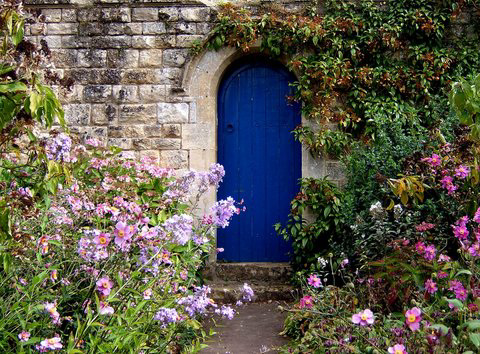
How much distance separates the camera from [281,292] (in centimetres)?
551

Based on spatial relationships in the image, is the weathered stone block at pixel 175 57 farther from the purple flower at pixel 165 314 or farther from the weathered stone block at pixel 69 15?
the purple flower at pixel 165 314

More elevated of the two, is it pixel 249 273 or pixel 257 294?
pixel 249 273

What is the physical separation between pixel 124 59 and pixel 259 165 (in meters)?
1.86

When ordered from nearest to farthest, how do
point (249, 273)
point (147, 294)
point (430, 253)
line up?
1. point (147, 294)
2. point (430, 253)
3. point (249, 273)

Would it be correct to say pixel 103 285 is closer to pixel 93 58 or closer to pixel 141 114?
pixel 141 114

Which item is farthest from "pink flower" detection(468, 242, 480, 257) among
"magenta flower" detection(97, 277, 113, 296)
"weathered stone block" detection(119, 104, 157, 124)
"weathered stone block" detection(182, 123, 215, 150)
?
"weathered stone block" detection(119, 104, 157, 124)

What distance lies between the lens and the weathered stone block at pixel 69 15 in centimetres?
616

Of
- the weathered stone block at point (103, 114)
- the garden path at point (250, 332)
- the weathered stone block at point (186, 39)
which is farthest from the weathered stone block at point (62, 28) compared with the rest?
the garden path at point (250, 332)

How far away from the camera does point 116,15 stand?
20.1ft

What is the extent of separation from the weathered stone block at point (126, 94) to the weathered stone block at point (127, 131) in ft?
0.92

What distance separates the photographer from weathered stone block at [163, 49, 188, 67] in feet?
19.9

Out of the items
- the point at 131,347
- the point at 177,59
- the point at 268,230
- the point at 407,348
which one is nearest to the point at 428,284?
the point at 407,348

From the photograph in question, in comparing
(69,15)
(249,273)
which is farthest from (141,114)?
(249,273)

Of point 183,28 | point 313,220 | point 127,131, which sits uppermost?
point 183,28
